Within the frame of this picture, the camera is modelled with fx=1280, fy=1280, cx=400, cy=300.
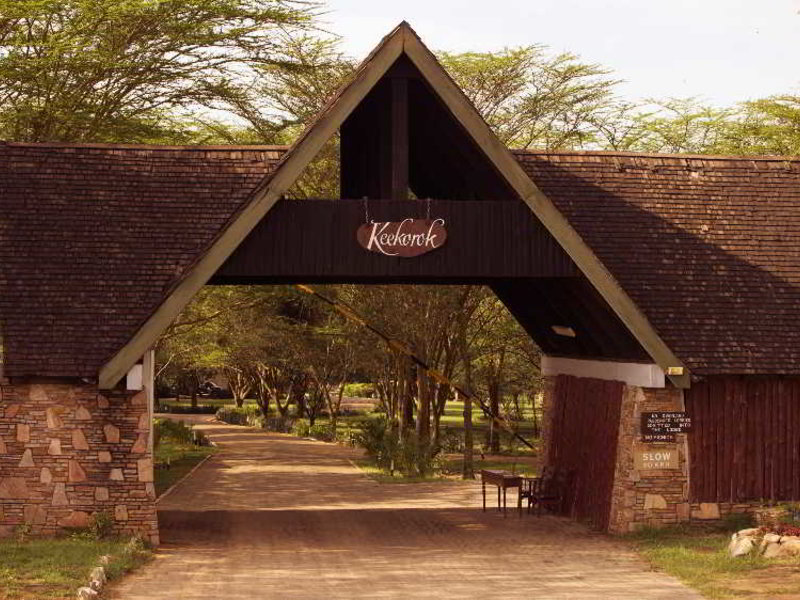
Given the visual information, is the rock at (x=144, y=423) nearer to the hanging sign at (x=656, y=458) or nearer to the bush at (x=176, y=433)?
the hanging sign at (x=656, y=458)

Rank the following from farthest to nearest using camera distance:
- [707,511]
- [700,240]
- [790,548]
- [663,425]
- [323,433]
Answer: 1. [323,433]
2. [700,240]
3. [707,511]
4. [663,425]
5. [790,548]

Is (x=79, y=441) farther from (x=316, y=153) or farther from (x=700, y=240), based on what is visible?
(x=700, y=240)

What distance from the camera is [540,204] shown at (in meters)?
19.9

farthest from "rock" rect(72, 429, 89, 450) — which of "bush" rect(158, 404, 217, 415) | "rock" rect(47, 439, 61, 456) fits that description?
"bush" rect(158, 404, 217, 415)

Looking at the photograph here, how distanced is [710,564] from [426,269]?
246 inches

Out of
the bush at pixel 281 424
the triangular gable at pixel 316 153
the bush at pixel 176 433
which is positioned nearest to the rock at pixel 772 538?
the triangular gable at pixel 316 153

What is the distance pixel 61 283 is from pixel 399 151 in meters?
5.81

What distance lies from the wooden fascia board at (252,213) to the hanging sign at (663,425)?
694cm

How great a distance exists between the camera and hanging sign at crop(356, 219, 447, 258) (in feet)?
66.7


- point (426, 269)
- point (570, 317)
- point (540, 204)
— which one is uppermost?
point (540, 204)

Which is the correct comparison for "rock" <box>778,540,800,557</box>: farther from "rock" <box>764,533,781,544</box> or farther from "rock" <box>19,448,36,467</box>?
"rock" <box>19,448,36,467</box>

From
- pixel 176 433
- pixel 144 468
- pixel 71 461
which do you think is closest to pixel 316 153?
pixel 144 468

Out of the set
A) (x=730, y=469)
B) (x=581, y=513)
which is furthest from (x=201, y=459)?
(x=730, y=469)

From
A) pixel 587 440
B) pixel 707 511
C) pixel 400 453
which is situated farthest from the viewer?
pixel 400 453
